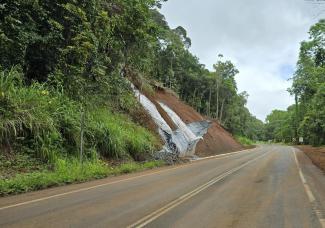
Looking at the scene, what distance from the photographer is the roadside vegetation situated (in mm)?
16583

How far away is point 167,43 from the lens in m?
58.2

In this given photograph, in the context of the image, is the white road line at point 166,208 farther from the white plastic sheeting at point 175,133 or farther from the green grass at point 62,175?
the white plastic sheeting at point 175,133

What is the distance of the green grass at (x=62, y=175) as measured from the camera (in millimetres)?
12896

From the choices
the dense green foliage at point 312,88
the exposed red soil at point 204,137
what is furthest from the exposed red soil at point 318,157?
the exposed red soil at point 204,137

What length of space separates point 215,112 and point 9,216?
7743 centimetres

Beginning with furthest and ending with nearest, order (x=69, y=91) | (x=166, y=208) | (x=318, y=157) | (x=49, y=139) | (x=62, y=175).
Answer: (x=318, y=157), (x=69, y=91), (x=49, y=139), (x=62, y=175), (x=166, y=208)

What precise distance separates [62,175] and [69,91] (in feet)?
27.0

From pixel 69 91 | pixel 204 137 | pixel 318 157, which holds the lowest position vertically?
pixel 318 157

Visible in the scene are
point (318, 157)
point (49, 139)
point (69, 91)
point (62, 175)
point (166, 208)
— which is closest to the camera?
point (166, 208)

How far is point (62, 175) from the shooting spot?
15711 millimetres

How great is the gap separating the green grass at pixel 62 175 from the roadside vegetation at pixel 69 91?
0.04 m

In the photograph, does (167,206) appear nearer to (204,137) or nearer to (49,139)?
(49,139)

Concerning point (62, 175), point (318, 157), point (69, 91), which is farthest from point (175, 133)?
point (62, 175)

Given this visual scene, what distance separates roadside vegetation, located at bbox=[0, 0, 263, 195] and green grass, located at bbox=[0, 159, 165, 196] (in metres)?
0.04
